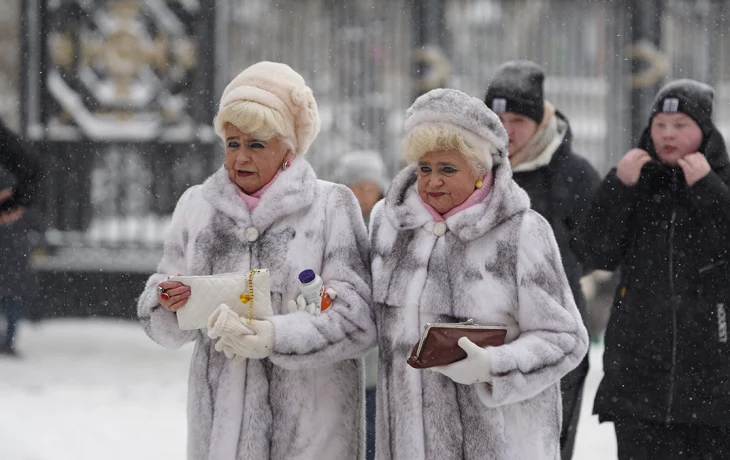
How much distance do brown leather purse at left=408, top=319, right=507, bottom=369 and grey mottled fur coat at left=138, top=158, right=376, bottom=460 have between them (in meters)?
0.33

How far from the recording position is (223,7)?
10078 mm

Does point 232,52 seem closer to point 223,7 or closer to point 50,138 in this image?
point 223,7

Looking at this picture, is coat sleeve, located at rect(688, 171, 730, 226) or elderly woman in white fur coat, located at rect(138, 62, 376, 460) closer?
elderly woman in white fur coat, located at rect(138, 62, 376, 460)

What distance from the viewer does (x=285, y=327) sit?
2986 millimetres

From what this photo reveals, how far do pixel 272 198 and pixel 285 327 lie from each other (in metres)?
0.38

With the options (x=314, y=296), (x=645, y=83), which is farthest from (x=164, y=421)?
(x=645, y=83)

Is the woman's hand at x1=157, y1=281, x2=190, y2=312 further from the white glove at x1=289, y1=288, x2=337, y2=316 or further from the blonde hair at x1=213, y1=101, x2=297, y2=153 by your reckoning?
the blonde hair at x1=213, y1=101, x2=297, y2=153

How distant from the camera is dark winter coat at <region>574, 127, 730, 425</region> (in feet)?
A: 12.8

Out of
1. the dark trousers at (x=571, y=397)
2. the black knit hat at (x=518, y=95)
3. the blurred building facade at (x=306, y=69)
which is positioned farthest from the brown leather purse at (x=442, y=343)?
the blurred building facade at (x=306, y=69)

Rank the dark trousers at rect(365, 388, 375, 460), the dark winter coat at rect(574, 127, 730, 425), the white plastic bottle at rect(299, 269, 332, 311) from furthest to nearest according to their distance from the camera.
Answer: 1. the dark trousers at rect(365, 388, 375, 460)
2. the dark winter coat at rect(574, 127, 730, 425)
3. the white plastic bottle at rect(299, 269, 332, 311)

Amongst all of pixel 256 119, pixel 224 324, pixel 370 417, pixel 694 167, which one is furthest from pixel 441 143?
pixel 370 417

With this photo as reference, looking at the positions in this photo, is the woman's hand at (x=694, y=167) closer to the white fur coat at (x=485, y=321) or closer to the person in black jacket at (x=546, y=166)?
the person in black jacket at (x=546, y=166)

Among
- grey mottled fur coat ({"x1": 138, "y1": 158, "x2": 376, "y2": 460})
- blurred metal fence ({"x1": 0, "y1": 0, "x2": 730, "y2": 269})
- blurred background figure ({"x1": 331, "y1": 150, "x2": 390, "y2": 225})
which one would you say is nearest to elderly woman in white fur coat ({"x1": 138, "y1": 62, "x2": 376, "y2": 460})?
grey mottled fur coat ({"x1": 138, "y1": 158, "x2": 376, "y2": 460})

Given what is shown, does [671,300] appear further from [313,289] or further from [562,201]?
[313,289]
